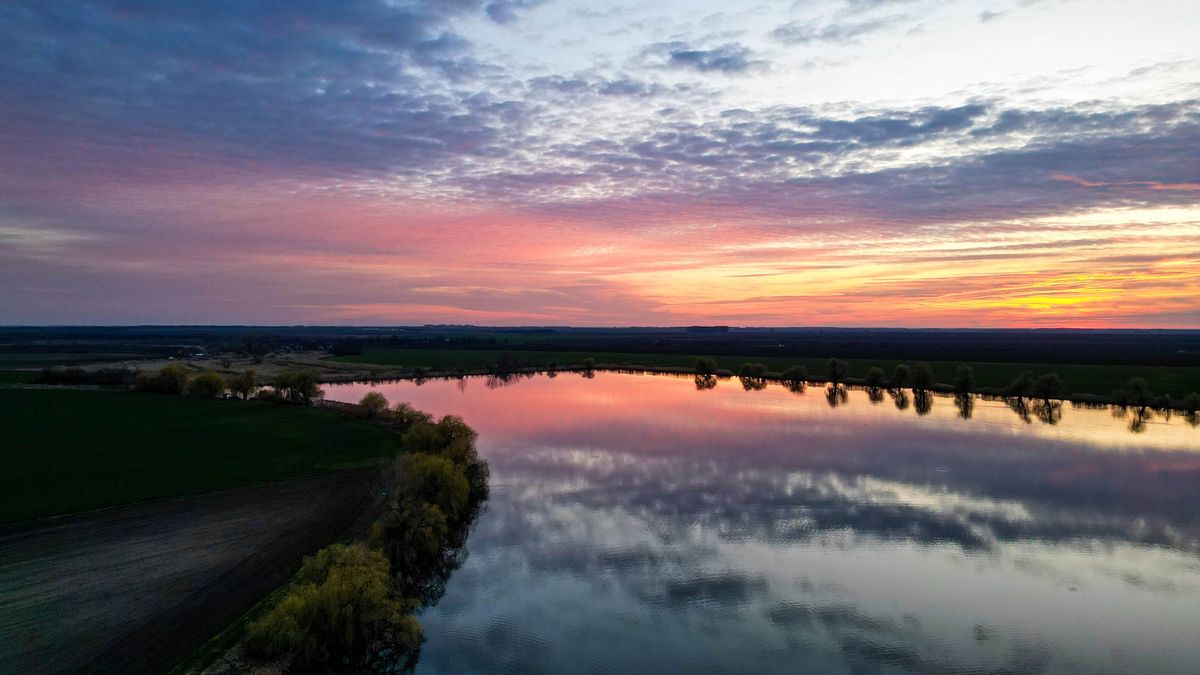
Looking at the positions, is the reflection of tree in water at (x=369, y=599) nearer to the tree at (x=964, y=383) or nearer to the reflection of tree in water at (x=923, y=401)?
the reflection of tree in water at (x=923, y=401)

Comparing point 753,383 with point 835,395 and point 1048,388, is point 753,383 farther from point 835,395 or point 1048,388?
point 1048,388

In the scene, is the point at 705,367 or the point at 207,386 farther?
the point at 705,367

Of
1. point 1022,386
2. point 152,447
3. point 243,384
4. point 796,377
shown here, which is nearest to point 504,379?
point 243,384

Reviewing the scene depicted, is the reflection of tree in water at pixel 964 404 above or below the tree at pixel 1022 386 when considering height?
below

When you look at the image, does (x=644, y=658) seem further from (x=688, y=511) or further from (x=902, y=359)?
(x=902, y=359)

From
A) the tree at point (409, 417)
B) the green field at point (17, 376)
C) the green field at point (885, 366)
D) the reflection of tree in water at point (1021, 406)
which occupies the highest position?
the green field at point (885, 366)

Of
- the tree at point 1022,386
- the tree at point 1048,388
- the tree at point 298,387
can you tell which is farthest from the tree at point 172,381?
the tree at point 1048,388

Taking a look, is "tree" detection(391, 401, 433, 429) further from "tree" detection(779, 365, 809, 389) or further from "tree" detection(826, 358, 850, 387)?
"tree" detection(826, 358, 850, 387)
